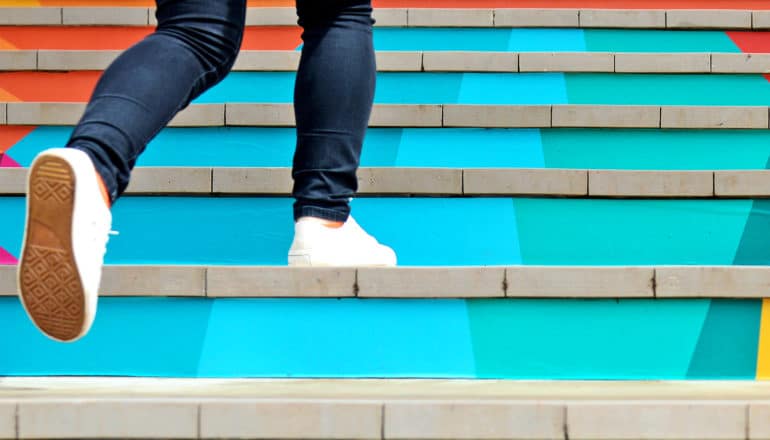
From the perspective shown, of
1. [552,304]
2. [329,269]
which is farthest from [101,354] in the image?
[552,304]

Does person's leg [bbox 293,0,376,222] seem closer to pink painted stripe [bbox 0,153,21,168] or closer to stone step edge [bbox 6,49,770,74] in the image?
pink painted stripe [bbox 0,153,21,168]

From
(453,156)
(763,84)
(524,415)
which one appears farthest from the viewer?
(763,84)

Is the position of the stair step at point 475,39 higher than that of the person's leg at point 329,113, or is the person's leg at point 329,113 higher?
the stair step at point 475,39

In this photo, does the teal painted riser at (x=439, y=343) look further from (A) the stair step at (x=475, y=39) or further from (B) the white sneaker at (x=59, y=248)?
(A) the stair step at (x=475, y=39)

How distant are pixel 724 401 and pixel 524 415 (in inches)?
10.0

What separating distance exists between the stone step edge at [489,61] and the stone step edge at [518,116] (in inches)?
20.6

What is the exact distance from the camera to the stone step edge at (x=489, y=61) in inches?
128

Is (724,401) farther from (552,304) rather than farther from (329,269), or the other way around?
(329,269)

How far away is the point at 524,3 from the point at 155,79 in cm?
292

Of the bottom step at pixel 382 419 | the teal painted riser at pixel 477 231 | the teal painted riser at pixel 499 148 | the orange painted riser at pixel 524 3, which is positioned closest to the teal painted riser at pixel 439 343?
the teal painted riser at pixel 477 231

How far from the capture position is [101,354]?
77.9 inches

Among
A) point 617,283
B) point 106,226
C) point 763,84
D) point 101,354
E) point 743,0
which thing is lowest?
point 101,354

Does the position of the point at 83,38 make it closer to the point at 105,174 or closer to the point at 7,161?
the point at 7,161

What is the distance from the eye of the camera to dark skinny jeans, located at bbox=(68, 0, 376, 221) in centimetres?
163
